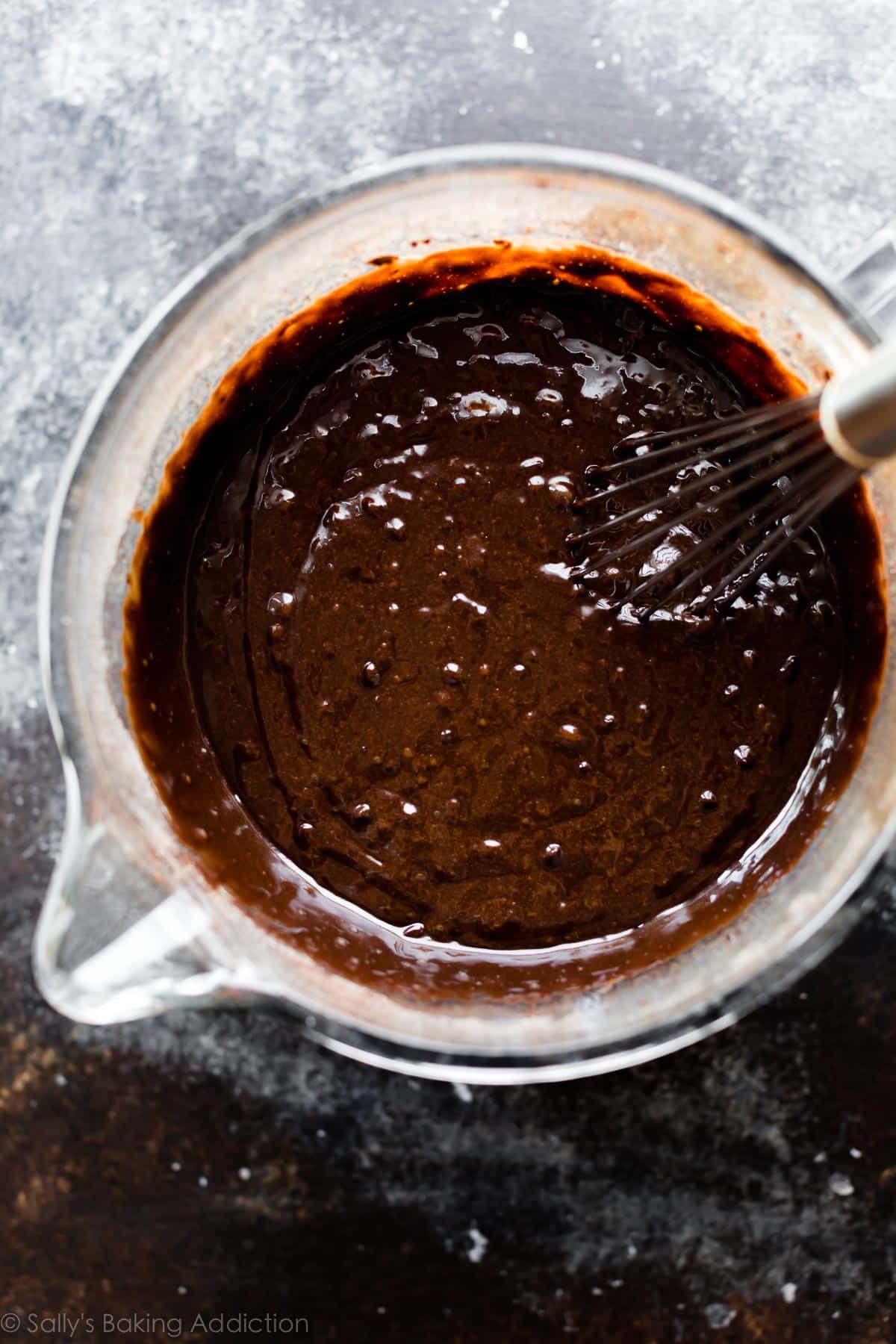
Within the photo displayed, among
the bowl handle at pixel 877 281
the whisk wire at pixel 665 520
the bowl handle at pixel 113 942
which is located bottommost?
the bowl handle at pixel 113 942

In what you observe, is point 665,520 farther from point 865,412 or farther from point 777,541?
point 865,412

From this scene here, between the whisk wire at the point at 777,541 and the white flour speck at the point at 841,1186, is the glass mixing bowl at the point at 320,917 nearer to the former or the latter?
the whisk wire at the point at 777,541

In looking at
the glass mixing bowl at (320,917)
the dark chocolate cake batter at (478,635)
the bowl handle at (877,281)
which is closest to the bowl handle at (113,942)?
the glass mixing bowl at (320,917)

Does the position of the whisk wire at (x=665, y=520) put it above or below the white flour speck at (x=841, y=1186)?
above

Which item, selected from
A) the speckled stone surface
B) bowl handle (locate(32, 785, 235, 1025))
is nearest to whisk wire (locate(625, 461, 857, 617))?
the speckled stone surface

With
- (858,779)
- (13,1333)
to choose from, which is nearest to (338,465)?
(858,779)

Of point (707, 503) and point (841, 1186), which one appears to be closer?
point (707, 503)

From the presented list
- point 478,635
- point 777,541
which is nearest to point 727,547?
point 777,541
